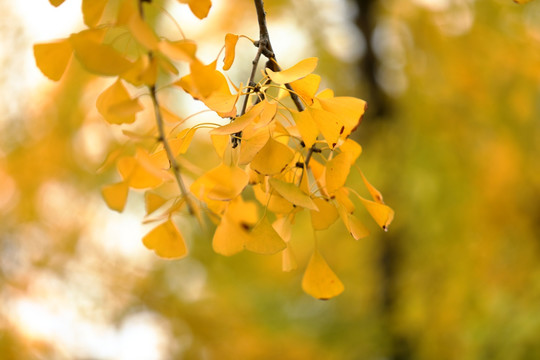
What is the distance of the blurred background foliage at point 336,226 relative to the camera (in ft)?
4.53

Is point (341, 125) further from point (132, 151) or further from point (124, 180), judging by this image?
point (132, 151)

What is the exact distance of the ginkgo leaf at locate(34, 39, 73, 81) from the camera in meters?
0.32

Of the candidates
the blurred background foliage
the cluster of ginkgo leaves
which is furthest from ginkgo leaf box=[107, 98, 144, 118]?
the blurred background foliage

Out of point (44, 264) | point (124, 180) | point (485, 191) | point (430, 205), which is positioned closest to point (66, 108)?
point (44, 264)

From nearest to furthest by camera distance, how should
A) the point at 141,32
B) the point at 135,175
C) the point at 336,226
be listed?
1. the point at 141,32
2. the point at 135,175
3. the point at 336,226

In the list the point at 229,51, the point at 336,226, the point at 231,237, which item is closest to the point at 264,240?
the point at 231,237

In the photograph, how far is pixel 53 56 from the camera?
33 centimetres

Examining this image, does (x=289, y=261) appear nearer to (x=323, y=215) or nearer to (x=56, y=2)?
(x=323, y=215)

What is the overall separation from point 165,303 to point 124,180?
1.36 meters

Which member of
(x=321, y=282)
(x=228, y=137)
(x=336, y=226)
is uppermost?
(x=336, y=226)

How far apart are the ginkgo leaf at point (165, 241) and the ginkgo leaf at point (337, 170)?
4.3 inches

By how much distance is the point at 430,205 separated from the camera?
56.9 inches

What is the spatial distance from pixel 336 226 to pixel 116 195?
144 centimetres

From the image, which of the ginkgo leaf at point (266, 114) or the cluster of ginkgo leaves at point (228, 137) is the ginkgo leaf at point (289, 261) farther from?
the ginkgo leaf at point (266, 114)
